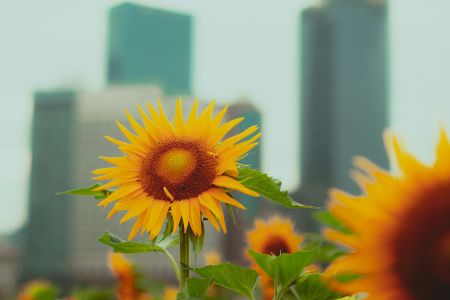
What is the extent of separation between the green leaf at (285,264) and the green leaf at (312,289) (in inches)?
0.7

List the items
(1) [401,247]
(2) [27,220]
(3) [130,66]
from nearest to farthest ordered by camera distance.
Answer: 1. (1) [401,247]
2. (2) [27,220]
3. (3) [130,66]

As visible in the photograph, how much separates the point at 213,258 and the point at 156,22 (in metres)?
138

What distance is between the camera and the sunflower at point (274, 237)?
243 cm

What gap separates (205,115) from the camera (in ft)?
4.55

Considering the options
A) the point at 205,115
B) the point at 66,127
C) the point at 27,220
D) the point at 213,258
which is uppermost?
the point at 205,115

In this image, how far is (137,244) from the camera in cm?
127

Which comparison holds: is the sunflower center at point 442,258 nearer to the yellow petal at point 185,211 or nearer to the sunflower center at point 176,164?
the yellow petal at point 185,211

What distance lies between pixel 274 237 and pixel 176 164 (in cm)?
122

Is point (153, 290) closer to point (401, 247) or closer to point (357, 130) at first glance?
point (401, 247)

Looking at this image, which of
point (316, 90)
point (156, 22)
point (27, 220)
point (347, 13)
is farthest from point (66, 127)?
point (347, 13)

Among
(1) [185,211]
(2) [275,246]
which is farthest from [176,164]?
(2) [275,246]

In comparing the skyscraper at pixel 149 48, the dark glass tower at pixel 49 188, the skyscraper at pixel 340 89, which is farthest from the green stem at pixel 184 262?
the skyscraper at pixel 149 48

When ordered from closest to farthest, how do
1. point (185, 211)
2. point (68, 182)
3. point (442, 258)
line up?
point (442, 258)
point (185, 211)
point (68, 182)

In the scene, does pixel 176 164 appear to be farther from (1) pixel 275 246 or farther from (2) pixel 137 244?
(1) pixel 275 246
